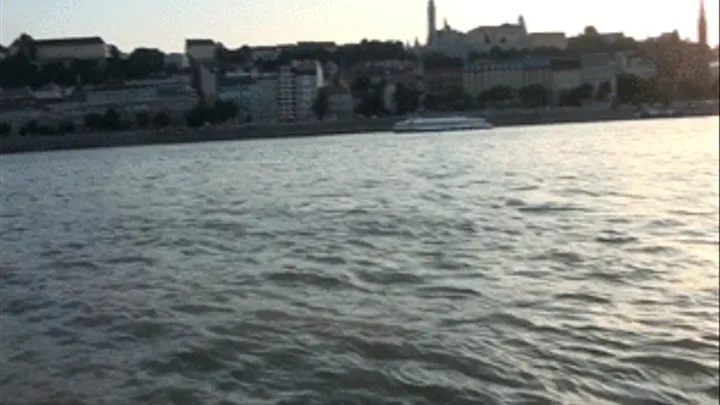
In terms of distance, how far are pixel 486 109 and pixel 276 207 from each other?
32.2 metres

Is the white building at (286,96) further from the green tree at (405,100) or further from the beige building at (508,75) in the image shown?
the beige building at (508,75)

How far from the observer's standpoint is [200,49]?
52125mm

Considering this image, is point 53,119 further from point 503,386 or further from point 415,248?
point 503,386

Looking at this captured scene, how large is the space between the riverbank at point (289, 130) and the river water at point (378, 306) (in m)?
26.1

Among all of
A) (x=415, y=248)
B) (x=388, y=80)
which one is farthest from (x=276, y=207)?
(x=388, y=80)

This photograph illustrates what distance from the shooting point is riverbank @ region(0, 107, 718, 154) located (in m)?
31.2

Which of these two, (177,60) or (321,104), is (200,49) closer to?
(177,60)

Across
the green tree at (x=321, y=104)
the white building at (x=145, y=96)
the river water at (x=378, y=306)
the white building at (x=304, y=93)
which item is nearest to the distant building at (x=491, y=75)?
the green tree at (x=321, y=104)

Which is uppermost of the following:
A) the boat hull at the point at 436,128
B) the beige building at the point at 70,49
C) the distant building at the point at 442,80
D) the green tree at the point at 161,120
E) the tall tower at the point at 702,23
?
the beige building at the point at 70,49

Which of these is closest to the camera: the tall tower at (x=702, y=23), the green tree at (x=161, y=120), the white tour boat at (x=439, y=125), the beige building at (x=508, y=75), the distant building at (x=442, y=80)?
the tall tower at (x=702, y=23)

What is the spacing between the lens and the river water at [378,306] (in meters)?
2.04

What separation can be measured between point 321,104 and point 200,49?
52.2ft

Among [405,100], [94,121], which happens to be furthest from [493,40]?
[94,121]

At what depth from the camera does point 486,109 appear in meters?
38.2
